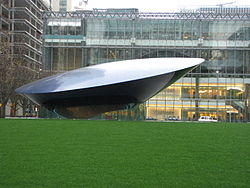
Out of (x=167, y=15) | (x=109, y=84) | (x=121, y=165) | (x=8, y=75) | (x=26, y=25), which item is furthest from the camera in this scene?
(x=26, y=25)

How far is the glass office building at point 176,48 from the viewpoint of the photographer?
48344 mm

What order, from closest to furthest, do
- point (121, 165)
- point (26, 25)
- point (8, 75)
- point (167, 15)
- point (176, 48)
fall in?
point (121, 165), point (8, 75), point (167, 15), point (176, 48), point (26, 25)

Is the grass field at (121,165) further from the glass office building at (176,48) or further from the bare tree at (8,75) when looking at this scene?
the glass office building at (176,48)

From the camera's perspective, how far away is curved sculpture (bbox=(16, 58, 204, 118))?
21625 millimetres

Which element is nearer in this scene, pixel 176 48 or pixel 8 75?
pixel 8 75

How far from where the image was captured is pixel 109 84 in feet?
70.7

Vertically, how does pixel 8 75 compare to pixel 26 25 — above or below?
below

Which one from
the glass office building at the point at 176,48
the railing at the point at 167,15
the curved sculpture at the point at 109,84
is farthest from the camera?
the glass office building at the point at 176,48

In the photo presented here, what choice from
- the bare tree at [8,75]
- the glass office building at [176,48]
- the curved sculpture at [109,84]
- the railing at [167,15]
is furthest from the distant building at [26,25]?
the curved sculpture at [109,84]

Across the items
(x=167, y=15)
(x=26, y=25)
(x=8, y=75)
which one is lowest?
(x=8, y=75)

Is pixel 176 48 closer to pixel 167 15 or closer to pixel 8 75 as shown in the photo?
pixel 167 15

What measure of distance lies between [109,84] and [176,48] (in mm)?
29617

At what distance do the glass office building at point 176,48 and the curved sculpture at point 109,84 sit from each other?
23116mm

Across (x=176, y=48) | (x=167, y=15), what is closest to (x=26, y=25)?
(x=167, y=15)
